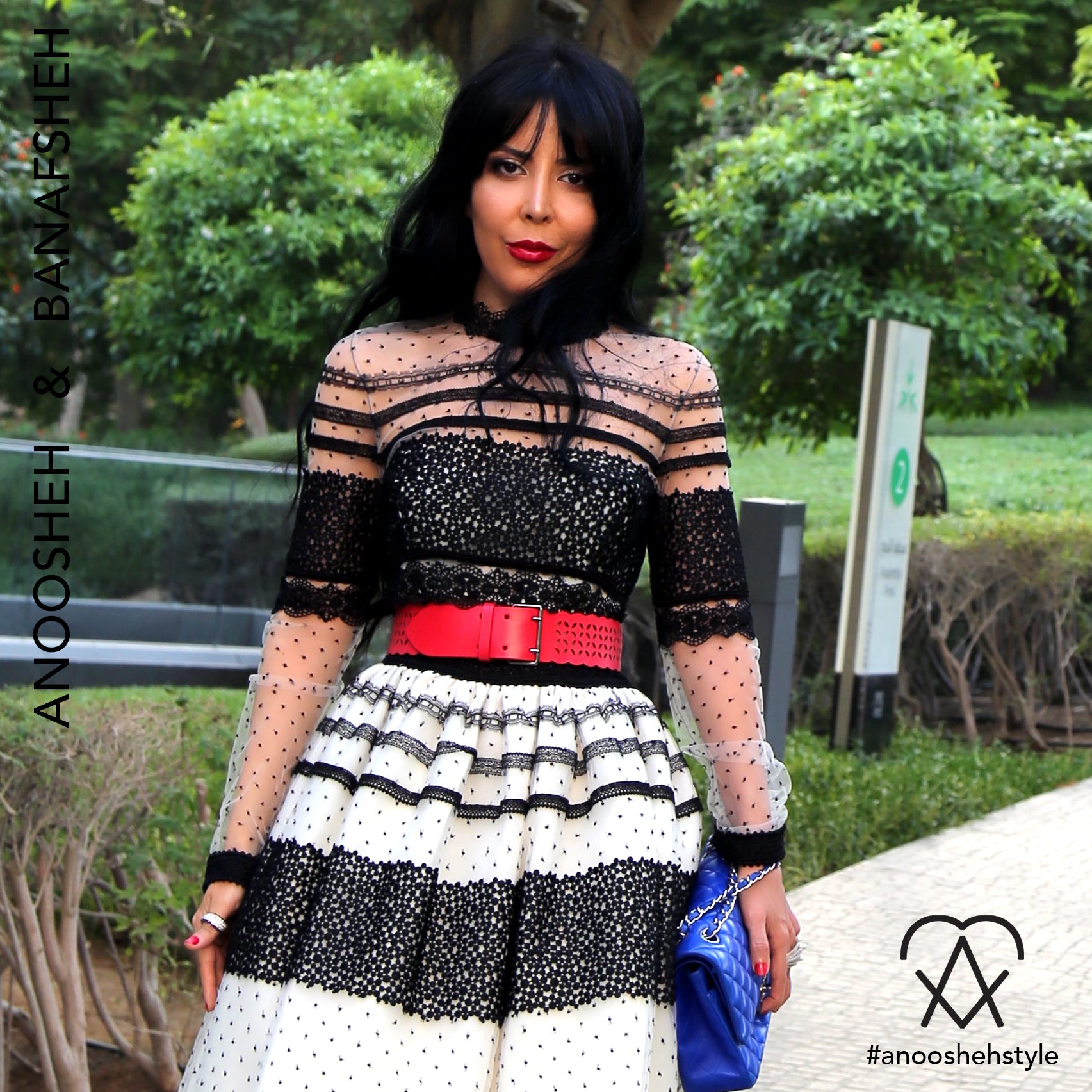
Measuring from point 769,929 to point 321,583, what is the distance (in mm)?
731

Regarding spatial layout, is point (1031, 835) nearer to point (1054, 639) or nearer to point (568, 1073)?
point (1054, 639)

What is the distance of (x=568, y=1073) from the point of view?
76.7 inches

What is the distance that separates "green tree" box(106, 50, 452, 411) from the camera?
14531 mm

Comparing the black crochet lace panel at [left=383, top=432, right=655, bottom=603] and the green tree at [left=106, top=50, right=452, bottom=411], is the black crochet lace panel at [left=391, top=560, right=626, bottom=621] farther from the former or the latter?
the green tree at [left=106, top=50, right=452, bottom=411]

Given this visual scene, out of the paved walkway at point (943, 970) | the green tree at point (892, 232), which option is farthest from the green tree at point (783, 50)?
the paved walkway at point (943, 970)

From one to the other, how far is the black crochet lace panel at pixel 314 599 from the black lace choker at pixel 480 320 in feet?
1.25

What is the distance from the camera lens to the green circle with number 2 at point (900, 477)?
25.8 feet

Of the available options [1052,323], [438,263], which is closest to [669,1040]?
[438,263]

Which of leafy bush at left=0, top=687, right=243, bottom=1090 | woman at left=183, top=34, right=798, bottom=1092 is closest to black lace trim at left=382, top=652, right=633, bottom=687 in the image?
woman at left=183, top=34, right=798, bottom=1092

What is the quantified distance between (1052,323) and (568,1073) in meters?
9.78

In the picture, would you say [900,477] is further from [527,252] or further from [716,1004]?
[716,1004]

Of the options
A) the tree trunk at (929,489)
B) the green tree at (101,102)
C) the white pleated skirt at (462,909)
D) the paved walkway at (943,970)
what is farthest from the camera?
the green tree at (101,102)

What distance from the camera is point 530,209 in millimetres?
2170

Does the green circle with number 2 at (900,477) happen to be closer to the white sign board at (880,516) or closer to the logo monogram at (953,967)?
the white sign board at (880,516)
